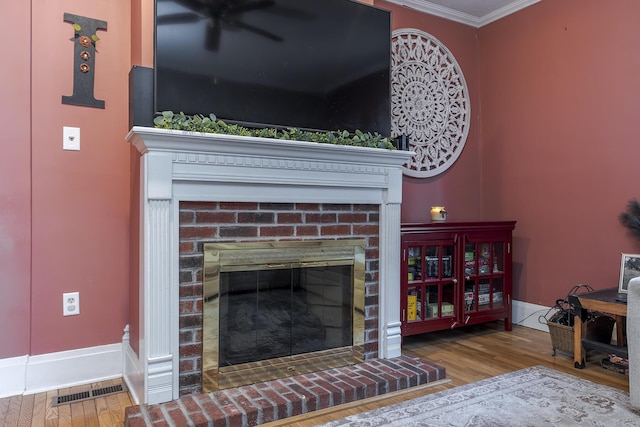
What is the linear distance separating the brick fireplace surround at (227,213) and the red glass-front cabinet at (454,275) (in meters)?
0.34

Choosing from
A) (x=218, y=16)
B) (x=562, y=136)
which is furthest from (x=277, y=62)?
(x=562, y=136)

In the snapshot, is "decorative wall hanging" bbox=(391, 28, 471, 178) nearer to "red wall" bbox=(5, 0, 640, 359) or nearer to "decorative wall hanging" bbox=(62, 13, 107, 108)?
"red wall" bbox=(5, 0, 640, 359)

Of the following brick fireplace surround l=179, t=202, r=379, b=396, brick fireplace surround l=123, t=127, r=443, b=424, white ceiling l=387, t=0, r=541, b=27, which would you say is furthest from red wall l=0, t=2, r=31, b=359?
white ceiling l=387, t=0, r=541, b=27

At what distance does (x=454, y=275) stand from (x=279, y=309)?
1.37 m

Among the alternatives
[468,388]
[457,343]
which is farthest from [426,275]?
[468,388]

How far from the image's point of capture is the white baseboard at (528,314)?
128 inches

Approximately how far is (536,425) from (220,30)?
229cm

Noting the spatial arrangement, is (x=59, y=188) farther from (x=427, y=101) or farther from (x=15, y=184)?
(x=427, y=101)

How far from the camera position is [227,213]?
207 centimetres

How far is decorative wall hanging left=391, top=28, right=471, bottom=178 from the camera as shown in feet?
10.9

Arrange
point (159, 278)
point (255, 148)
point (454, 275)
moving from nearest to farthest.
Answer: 1. point (159, 278)
2. point (255, 148)
3. point (454, 275)

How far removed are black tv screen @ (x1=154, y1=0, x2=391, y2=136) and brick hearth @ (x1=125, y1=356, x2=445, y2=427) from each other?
A: 4.29 feet

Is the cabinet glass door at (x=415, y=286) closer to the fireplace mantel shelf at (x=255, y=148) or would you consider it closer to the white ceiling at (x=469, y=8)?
the fireplace mantel shelf at (x=255, y=148)

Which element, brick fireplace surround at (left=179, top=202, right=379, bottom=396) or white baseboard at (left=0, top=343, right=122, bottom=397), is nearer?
brick fireplace surround at (left=179, top=202, right=379, bottom=396)
